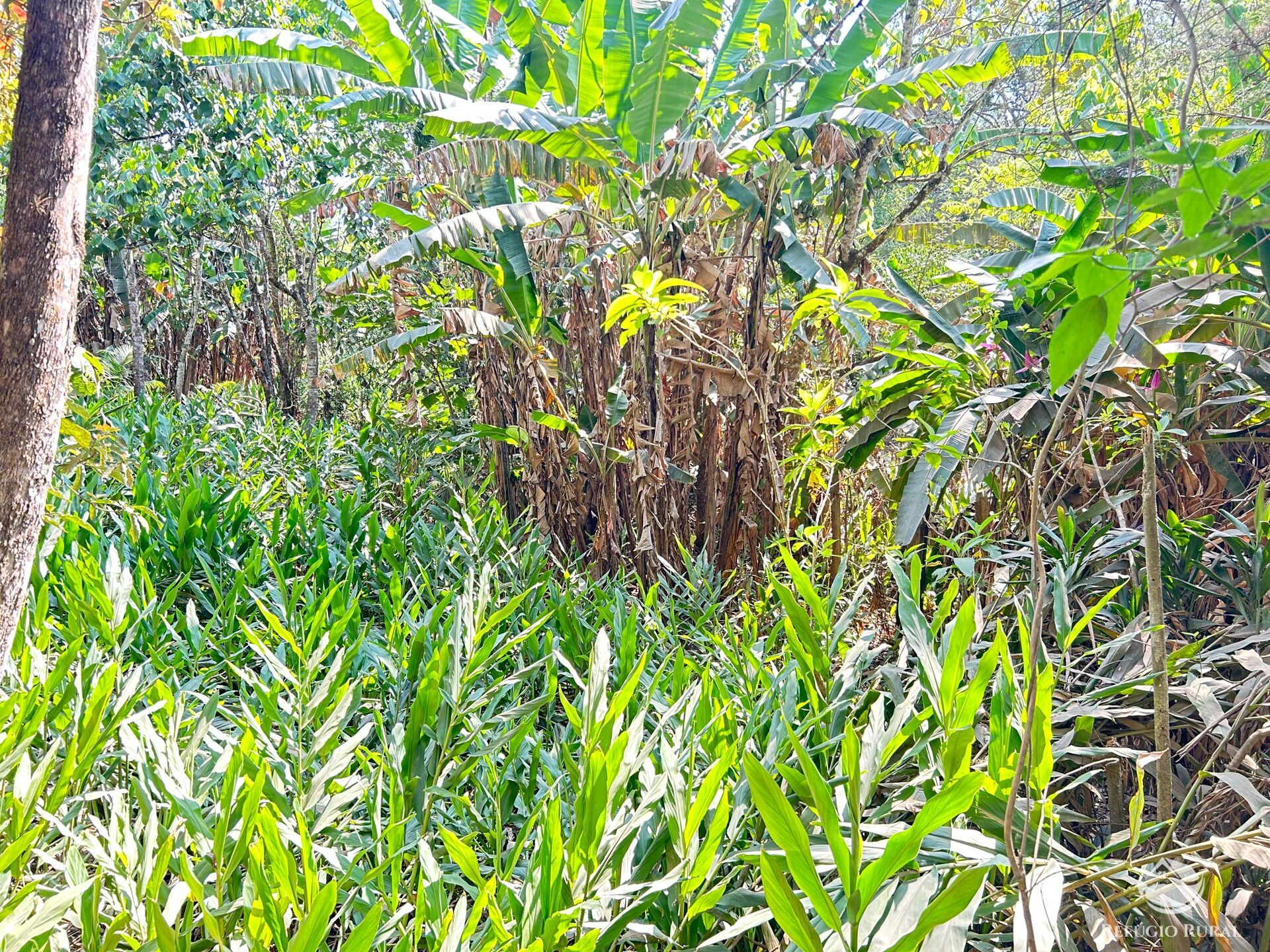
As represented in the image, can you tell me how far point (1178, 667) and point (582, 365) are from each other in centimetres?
279

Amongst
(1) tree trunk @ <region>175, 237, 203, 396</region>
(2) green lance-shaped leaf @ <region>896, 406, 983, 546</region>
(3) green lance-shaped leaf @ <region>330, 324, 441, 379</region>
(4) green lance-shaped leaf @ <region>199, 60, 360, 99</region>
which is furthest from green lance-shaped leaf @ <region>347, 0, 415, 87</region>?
(1) tree trunk @ <region>175, 237, 203, 396</region>

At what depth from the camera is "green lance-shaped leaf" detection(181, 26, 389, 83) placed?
3.91 meters

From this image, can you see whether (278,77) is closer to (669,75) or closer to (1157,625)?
(669,75)

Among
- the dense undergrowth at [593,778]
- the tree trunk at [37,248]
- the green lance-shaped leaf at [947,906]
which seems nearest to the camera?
the green lance-shaped leaf at [947,906]

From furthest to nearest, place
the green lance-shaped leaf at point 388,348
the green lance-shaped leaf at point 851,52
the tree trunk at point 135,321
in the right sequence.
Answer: the tree trunk at point 135,321
the green lance-shaped leaf at point 388,348
the green lance-shaped leaf at point 851,52

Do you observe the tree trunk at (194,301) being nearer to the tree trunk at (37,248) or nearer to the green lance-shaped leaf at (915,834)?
the tree trunk at (37,248)

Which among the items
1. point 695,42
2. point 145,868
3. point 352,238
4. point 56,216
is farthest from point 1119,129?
point 352,238

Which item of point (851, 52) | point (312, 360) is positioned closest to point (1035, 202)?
point (851, 52)

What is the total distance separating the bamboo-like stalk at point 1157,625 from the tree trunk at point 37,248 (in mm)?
1971

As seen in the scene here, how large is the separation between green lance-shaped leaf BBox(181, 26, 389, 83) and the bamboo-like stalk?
3.75 m

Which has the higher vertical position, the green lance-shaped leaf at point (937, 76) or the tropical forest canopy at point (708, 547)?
the green lance-shaped leaf at point (937, 76)

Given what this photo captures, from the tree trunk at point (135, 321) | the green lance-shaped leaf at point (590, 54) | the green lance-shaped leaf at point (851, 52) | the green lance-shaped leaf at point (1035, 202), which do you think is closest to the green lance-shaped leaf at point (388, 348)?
the green lance-shaped leaf at point (590, 54)

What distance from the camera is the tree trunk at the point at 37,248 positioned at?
5.56 feet

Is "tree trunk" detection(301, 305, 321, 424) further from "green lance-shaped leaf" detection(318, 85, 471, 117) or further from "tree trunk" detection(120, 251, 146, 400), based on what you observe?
"green lance-shaped leaf" detection(318, 85, 471, 117)
